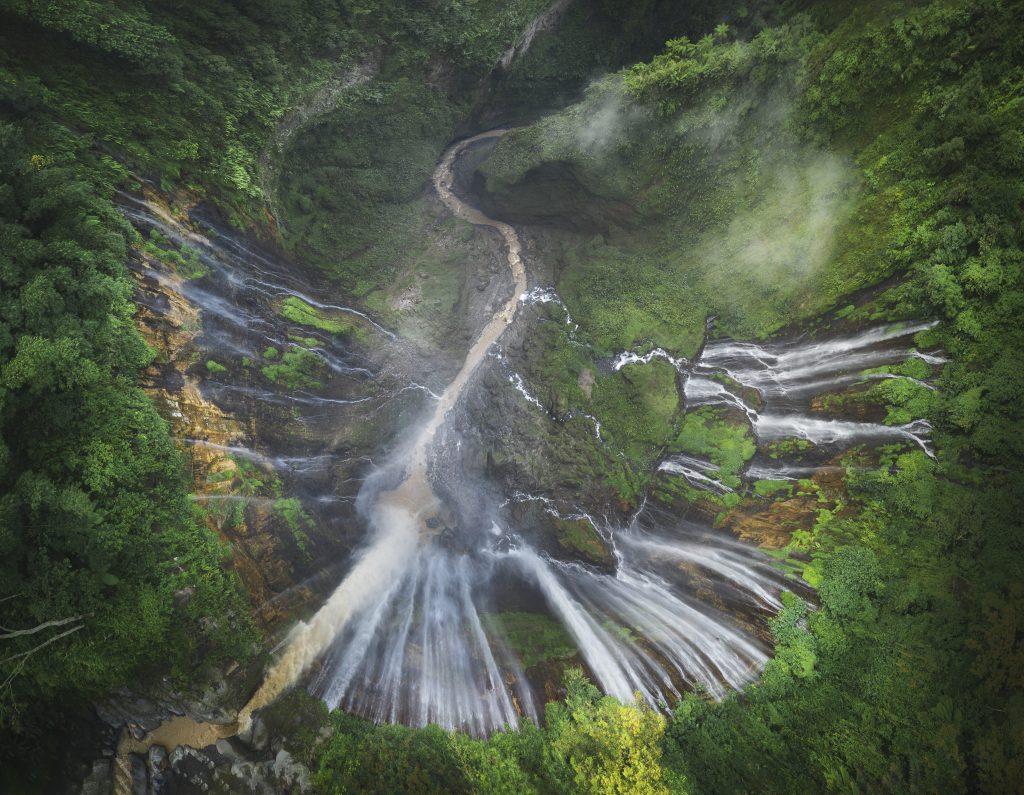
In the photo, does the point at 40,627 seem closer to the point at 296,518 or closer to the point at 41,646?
the point at 41,646

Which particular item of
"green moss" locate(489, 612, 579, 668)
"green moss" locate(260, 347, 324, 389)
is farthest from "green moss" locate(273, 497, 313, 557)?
"green moss" locate(489, 612, 579, 668)

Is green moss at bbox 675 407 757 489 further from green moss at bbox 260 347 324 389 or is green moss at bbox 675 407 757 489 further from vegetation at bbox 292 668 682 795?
green moss at bbox 260 347 324 389

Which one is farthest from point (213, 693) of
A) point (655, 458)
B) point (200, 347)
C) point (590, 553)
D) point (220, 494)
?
point (655, 458)

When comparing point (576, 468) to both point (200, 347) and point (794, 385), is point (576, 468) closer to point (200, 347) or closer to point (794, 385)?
point (794, 385)

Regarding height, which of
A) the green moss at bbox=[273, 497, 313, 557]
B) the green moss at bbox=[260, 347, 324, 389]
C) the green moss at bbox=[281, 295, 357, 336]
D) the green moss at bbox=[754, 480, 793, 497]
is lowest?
the green moss at bbox=[273, 497, 313, 557]

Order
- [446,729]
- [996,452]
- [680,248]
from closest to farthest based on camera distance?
[996,452]
[446,729]
[680,248]

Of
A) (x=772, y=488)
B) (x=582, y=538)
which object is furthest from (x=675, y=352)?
(x=582, y=538)
